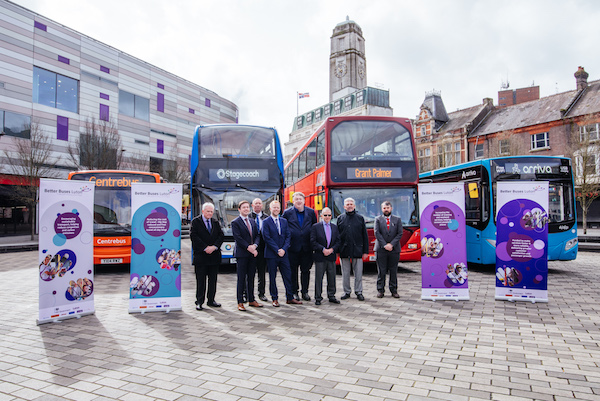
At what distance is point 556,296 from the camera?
24.8 feet

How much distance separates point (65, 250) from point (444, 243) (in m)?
6.40

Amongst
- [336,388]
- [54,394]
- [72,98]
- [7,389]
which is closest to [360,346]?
[336,388]

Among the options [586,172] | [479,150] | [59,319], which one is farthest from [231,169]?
[479,150]

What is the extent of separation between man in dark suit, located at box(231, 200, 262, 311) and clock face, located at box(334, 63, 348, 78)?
76340mm

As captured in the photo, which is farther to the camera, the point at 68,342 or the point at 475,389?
Answer: the point at 68,342

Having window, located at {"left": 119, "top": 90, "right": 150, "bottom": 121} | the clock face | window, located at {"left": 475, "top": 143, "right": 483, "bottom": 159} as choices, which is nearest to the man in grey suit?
window, located at {"left": 119, "top": 90, "right": 150, "bottom": 121}

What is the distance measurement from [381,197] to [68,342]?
802 cm

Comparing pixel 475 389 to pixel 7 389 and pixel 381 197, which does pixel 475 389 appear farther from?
pixel 381 197

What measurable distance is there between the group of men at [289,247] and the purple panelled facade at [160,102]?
37187mm

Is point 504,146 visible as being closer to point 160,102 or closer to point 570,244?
point 570,244

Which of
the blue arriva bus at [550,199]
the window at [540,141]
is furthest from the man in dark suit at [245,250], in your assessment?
the window at [540,141]

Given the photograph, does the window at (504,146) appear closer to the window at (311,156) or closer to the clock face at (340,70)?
the window at (311,156)

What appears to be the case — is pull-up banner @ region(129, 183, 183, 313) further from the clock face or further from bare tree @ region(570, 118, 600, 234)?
the clock face

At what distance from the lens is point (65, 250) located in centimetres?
621
